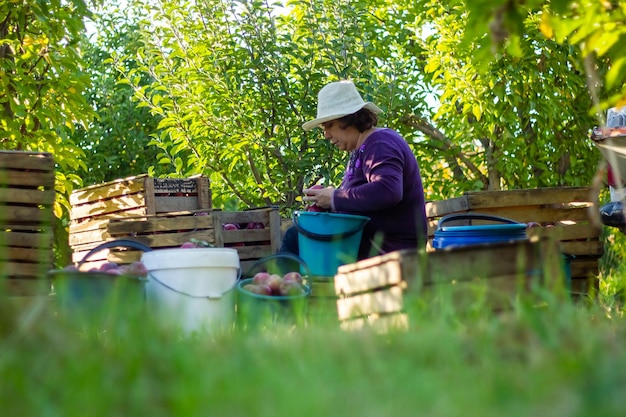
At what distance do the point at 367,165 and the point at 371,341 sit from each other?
2763 mm

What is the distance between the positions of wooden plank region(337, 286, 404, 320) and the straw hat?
2189 millimetres

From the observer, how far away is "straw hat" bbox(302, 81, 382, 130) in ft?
17.5

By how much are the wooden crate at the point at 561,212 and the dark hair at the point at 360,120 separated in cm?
104

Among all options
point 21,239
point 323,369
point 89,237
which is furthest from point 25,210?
point 323,369

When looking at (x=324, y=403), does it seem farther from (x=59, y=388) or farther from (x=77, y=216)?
(x=77, y=216)

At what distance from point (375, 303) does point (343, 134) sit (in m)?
2.49

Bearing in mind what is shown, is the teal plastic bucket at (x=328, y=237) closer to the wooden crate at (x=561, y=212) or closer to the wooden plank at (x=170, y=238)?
the wooden plank at (x=170, y=238)

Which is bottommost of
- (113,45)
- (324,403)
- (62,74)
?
(324,403)

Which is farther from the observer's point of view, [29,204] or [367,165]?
[367,165]

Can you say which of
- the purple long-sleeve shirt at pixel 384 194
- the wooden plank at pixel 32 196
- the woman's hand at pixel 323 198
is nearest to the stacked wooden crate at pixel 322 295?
the purple long-sleeve shirt at pixel 384 194

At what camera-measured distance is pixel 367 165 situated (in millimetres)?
5094

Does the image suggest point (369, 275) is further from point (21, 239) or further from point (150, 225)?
point (150, 225)

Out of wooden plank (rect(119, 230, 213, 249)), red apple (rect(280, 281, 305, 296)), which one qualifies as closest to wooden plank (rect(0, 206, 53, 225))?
wooden plank (rect(119, 230, 213, 249))

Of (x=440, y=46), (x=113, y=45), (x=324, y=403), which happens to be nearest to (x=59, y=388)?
(x=324, y=403)
